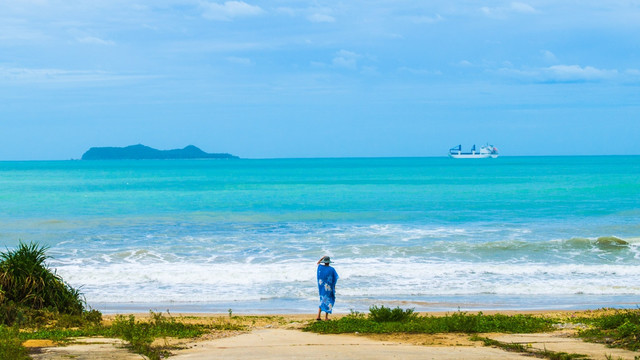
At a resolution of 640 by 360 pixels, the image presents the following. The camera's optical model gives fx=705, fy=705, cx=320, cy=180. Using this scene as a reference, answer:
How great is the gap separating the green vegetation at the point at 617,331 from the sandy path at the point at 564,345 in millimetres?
199

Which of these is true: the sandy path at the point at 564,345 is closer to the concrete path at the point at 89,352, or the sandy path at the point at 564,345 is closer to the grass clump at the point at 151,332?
the grass clump at the point at 151,332

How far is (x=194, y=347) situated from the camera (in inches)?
365

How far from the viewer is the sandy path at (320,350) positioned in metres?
8.39

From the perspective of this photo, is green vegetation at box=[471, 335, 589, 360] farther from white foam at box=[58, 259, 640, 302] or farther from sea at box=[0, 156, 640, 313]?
white foam at box=[58, 259, 640, 302]

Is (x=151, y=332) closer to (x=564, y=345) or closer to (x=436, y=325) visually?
(x=436, y=325)

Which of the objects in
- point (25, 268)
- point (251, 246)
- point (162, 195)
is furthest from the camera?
point (162, 195)

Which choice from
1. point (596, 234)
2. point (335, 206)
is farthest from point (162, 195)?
point (596, 234)

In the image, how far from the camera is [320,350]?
8797mm

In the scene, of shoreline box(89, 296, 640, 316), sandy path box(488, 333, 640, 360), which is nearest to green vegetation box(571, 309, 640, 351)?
sandy path box(488, 333, 640, 360)

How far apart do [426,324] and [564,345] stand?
2162 mm

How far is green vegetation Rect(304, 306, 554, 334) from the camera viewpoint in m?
10.4

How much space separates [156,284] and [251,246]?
6.42 meters

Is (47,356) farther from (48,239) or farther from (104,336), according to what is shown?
(48,239)

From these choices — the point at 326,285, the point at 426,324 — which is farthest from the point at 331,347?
the point at 326,285
